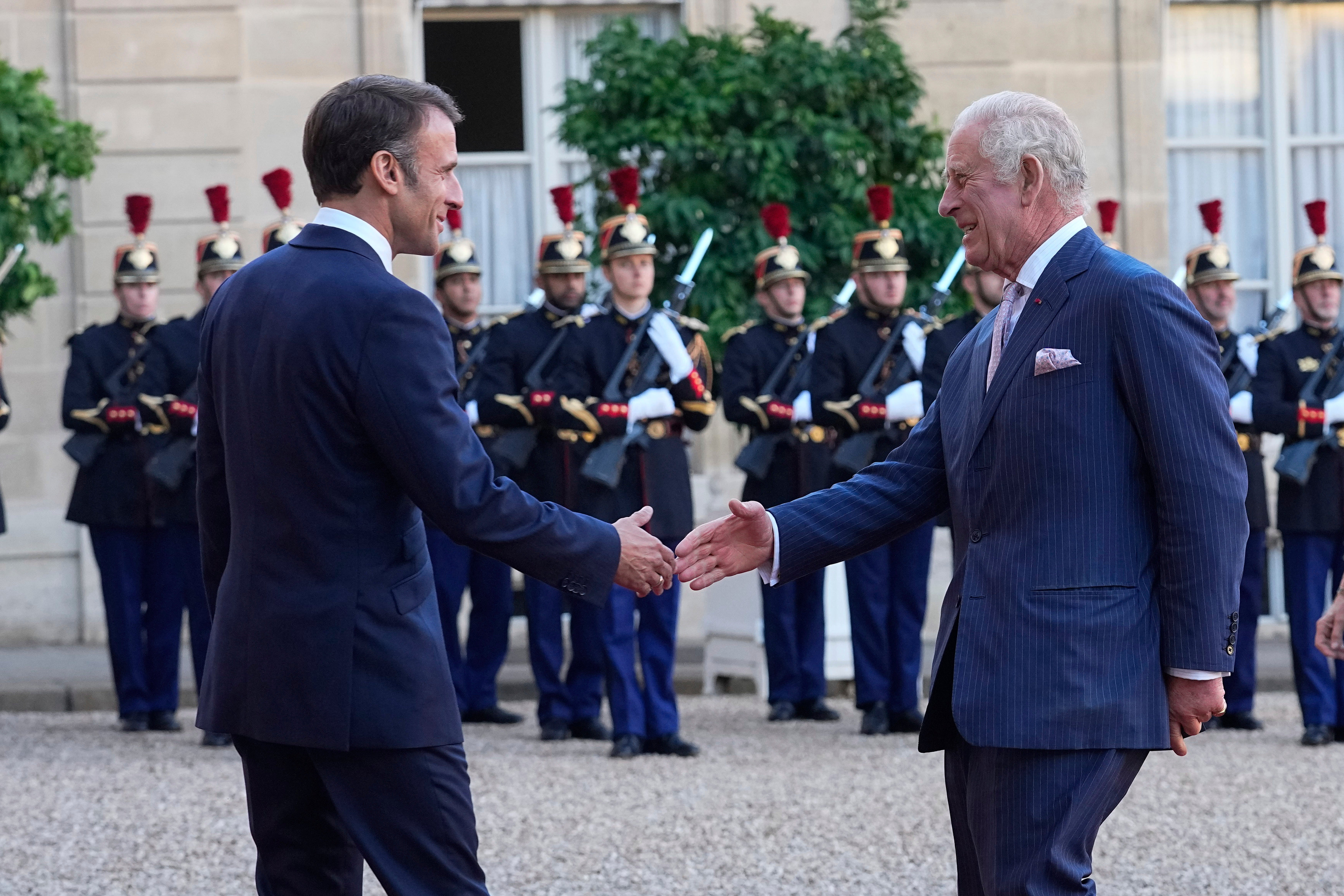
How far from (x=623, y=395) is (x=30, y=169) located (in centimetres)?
291

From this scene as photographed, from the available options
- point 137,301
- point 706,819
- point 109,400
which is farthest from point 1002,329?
point 137,301

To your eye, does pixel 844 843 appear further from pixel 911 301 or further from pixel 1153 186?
pixel 1153 186

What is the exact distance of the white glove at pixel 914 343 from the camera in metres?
9.07

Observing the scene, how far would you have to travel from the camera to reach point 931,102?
40.6 feet

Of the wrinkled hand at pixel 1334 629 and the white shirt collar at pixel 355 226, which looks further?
the wrinkled hand at pixel 1334 629

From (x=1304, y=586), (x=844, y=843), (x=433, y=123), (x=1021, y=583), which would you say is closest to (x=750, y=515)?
(x=1021, y=583)

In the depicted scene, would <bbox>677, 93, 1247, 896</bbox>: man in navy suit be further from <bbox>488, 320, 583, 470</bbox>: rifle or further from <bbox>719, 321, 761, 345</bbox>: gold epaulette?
<bbox>719, 321, 761, 345</bbox>: gold epaulette

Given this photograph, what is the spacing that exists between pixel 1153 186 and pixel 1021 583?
9.86 m

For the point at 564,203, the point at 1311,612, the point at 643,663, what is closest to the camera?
the point at 643,663

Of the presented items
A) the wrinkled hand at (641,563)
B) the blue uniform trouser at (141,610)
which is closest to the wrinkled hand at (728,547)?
the wrinkled hand at (641,563)

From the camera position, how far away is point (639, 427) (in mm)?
8375

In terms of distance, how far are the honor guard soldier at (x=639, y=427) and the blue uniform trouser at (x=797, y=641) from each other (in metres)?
0.90

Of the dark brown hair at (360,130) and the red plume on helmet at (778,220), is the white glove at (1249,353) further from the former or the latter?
the dark brown hair at (360,130)

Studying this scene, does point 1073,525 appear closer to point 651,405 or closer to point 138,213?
point 651,405
